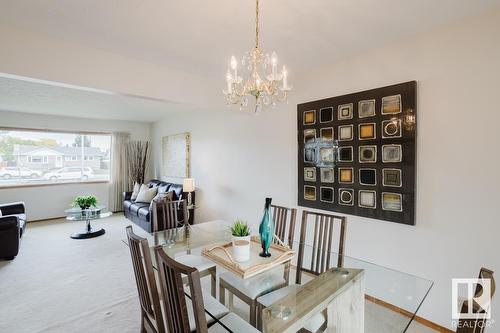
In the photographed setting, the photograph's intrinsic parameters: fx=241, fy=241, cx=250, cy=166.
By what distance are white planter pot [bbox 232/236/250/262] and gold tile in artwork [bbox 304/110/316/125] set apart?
1.77 metres

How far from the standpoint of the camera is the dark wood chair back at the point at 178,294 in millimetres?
991

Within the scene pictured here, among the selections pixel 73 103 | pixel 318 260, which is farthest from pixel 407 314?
pixel 73 103

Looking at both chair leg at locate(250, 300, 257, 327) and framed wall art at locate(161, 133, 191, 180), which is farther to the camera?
framed wall art at locate(161, 133, 191, 180)

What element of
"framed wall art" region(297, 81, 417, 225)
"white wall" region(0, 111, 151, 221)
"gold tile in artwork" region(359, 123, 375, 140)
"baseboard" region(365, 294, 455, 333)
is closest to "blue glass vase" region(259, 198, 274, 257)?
"baseboard" region(365, 294, 455, 333)

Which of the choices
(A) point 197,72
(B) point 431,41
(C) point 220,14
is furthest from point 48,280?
(B) point 431,41

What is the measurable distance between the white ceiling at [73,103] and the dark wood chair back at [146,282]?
216cm

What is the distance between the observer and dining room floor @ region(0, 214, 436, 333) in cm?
212

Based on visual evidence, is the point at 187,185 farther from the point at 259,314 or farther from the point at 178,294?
the point at 178,294

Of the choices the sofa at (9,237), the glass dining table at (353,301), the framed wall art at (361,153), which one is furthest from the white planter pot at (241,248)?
the sofa at (9,237)

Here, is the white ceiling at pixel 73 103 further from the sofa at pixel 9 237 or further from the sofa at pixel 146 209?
the sofa at pixel 9 237

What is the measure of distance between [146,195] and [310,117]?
418cm

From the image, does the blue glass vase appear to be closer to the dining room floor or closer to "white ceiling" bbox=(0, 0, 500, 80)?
the dining room floor

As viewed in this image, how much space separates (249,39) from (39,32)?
1.83m

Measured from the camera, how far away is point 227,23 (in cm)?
195
